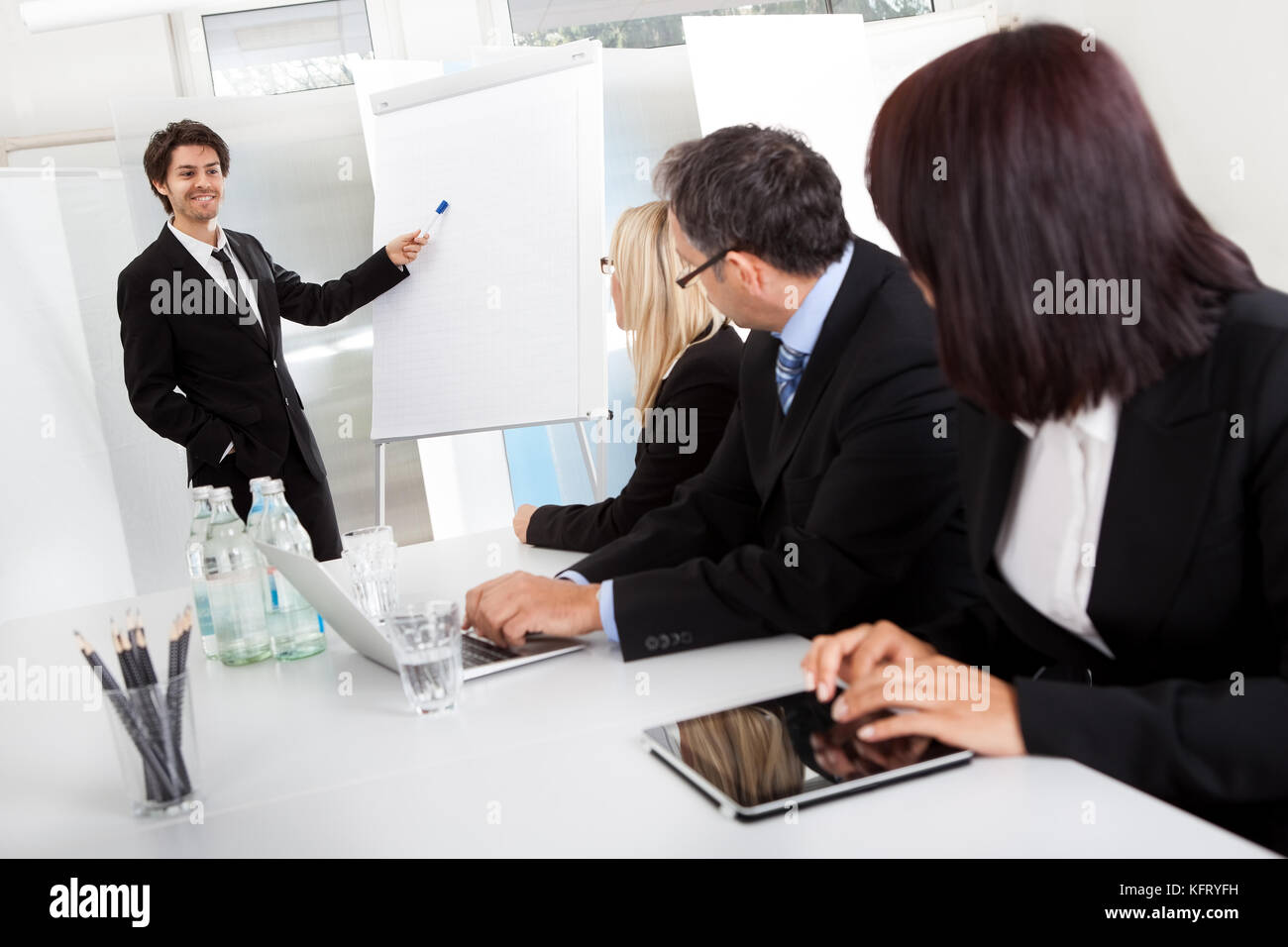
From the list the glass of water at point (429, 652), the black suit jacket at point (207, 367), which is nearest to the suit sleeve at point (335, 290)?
the black suit jacket at point (207, 367)

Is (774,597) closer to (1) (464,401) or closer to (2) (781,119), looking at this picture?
(1) (464,401)

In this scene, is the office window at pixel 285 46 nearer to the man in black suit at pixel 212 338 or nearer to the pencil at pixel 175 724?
the man in black suit at pixel 212 338

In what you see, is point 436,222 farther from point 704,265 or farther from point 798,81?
point 704,265

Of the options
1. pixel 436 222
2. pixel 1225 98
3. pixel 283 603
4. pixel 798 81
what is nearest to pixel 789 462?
pixel 283 603

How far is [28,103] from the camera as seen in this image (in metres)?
4.25

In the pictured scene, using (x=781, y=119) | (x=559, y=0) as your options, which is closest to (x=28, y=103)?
(x=559, y=0)

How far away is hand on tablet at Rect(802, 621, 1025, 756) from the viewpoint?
3.18 feet

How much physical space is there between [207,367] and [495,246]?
930mm

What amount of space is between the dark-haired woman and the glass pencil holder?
61cm

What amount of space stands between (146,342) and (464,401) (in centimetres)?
93

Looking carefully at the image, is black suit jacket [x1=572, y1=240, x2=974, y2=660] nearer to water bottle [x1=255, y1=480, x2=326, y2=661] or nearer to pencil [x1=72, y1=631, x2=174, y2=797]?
water bottle [x1=255, y1=480, x2=326, y2=661]

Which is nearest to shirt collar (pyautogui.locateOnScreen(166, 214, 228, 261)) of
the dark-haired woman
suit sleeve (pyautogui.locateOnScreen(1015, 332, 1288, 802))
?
the dark-haired woman

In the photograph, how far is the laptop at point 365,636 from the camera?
130 cm

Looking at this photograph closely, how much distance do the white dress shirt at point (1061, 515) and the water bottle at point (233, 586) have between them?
954 mm
